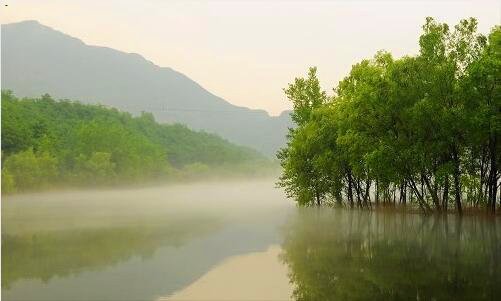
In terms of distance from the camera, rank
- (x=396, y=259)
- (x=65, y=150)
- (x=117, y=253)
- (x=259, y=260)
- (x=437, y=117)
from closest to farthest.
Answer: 1. (x=396, y=259)
2. (x=259, y=260)
3. (x=117, y=253)
4. (x=437, y=117)
5. (x=65, y=150)

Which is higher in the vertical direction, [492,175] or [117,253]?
[492,175]

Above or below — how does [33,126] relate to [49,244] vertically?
above

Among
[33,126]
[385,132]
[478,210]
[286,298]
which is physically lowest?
[286,298]

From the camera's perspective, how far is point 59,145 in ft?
416

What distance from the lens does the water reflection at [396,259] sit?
1667cm

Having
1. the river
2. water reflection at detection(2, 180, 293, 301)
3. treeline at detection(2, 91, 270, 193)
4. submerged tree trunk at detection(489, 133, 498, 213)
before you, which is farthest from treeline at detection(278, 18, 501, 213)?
treeline at detection(2, 91, 270, 193)

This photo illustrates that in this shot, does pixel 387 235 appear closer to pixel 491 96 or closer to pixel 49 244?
pixel 491 96

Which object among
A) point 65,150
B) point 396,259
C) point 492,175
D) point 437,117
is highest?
point 65,150

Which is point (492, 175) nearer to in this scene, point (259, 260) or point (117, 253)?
point (259, 260)

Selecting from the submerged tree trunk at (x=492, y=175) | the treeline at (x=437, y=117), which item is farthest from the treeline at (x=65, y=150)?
the submerged tree trunk at (x=492, y=175)

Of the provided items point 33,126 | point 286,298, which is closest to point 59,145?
point 33,126

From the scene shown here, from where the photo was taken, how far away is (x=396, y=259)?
2248 cm

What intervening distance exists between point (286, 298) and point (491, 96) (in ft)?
82.9

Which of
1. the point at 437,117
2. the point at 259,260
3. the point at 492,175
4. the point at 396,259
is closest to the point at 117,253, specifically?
the point at 259,260
